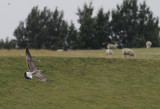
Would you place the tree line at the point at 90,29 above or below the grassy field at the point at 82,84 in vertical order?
above

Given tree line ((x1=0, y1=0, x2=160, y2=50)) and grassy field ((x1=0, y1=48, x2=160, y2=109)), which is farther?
tree line ((x1=0, y1=0, x2=160, y2=50))

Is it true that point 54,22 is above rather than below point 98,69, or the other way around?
above

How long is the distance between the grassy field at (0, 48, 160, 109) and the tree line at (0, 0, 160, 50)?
41968mm

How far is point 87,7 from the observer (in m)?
83.5

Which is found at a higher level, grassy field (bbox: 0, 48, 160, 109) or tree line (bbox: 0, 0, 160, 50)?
tree line (bbox: 0, 0, 160, 50)

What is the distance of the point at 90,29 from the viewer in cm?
7950

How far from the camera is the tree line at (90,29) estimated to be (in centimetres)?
8012

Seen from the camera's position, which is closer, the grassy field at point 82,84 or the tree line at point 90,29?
the grassy field at point 82,84

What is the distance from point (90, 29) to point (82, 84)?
50.3 meters

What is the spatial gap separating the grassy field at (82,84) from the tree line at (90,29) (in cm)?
4197

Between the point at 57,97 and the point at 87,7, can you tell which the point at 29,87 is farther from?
the point at 87,7

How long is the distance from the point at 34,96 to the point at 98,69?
9502mm

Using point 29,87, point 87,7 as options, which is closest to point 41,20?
point 87,7

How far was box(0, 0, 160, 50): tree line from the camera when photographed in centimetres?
8012
